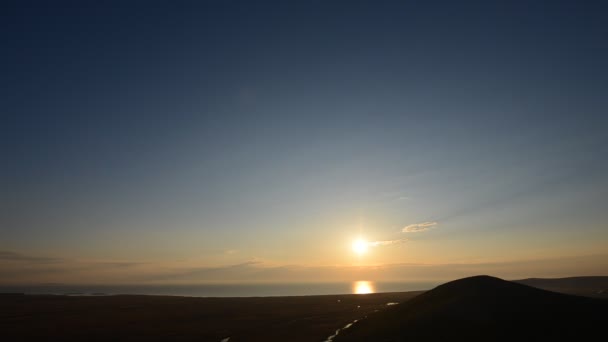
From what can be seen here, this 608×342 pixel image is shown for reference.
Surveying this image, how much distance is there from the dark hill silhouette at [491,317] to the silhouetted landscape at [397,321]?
7 centimetres

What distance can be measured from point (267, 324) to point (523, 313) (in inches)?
1214

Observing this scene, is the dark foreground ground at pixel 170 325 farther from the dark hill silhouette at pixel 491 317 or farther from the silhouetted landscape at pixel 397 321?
the dark hill silhouette at pixel 491 317

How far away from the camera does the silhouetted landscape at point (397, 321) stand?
27.7m

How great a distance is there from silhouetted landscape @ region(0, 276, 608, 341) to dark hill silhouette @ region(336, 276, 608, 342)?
0.21 feet

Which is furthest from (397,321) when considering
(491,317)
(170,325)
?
(170,325)

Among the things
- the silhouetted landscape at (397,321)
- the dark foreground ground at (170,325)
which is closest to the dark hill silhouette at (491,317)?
the silhouetted landscape at (397,321)

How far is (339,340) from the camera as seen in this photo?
1340 inches

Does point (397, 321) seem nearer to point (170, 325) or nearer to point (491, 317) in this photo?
point (491, 317)

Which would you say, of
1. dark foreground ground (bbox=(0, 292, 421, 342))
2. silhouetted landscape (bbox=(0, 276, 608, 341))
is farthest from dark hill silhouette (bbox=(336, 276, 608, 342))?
dark foreground ground (bbox=(0, 292, 421, 342))

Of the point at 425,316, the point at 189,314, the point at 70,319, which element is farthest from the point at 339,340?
the point at 70,319

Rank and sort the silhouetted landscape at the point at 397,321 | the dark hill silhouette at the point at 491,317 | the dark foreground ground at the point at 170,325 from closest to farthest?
1. the dark hill silhouette at the point at 491,317
2. the silhouetted landscape at the point at 397,321
3. the dark foreground ground at the point at 170,325

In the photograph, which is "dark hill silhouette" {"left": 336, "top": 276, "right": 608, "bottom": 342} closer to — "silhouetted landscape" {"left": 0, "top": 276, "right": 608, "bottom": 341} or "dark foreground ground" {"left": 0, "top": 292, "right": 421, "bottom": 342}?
"silhouetted landscape" {"left": 0, "top": 276, "right": 608, "bottom": 341}

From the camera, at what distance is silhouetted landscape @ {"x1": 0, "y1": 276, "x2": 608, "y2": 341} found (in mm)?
27703

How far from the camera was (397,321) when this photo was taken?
113 ft
